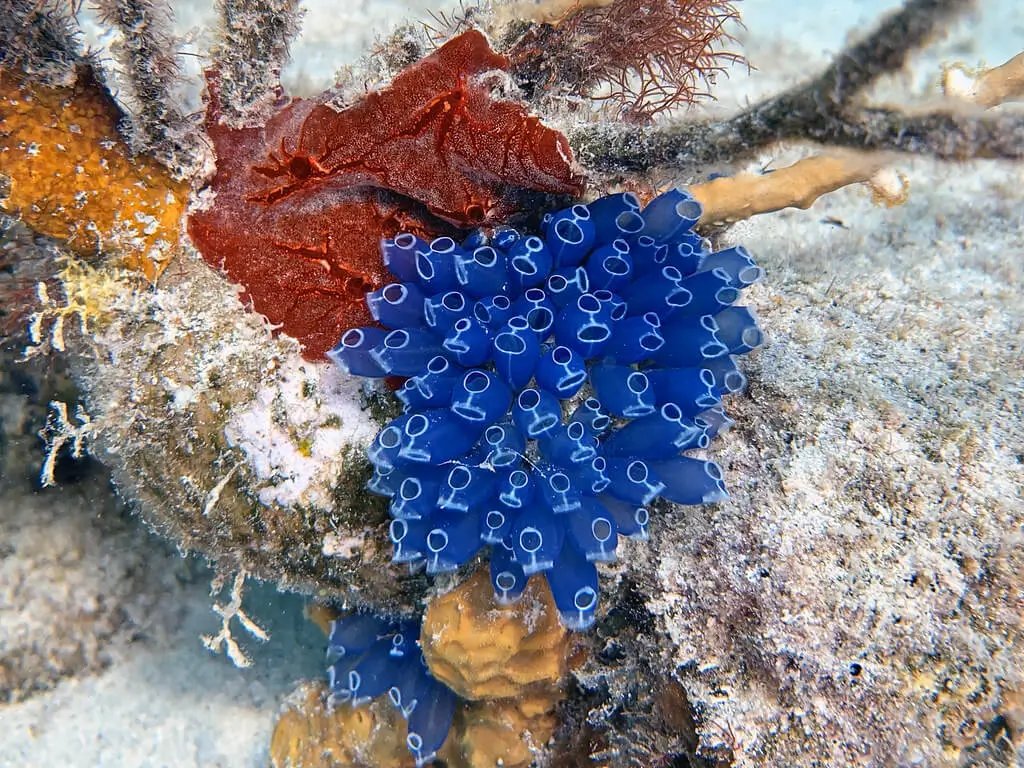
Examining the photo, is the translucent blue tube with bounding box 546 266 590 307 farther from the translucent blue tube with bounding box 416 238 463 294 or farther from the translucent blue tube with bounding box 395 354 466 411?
the translucent blue tube with bounding box 395 354 466 411

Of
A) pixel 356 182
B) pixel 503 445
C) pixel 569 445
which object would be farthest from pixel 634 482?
pixel 356 182

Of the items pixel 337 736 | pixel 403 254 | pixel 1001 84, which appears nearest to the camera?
pixel 403 254

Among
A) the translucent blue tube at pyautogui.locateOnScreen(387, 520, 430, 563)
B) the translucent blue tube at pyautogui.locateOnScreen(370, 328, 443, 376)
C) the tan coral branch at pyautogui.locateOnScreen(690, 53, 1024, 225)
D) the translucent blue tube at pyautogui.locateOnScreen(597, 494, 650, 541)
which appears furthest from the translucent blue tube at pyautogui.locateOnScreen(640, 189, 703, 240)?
the translucent blue tube at pyautogui.locateOnScreen(387, 520, 430, 563)

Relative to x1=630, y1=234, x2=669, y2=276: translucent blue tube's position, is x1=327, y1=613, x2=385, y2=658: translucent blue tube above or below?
below

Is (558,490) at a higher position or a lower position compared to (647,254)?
lower

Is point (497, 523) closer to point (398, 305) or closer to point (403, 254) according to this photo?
point (398, 305)

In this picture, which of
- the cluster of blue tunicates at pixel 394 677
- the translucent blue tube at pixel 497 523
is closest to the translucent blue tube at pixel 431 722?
the cluster of blue tunicates at pixel 394 677

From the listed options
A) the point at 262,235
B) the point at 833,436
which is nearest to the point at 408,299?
the point at 262,235
